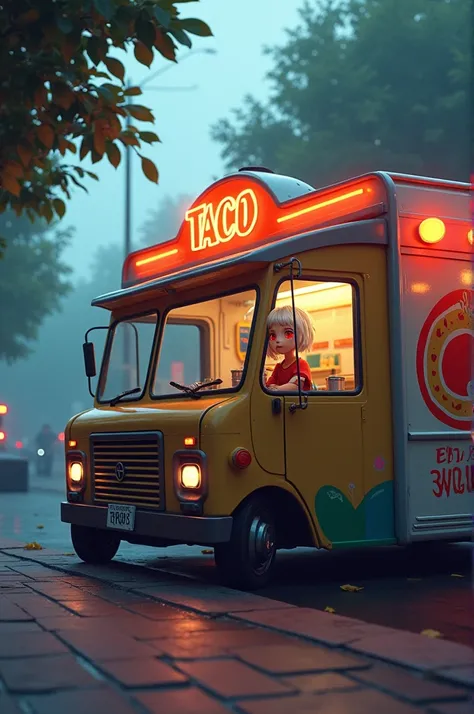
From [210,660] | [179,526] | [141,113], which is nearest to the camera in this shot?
[210,660]

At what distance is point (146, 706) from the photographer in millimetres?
4684

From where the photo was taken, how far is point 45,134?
767cm

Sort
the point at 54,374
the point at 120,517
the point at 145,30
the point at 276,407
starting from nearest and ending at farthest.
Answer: the point at 145,30
the point at 276,407
the point at 120,517
the point at 54,374

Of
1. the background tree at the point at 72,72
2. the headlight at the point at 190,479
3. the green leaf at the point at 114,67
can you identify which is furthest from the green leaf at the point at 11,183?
the headlight at the point at 190,479

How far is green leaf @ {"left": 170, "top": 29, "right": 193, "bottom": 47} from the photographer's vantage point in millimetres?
6605

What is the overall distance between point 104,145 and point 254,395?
201cm

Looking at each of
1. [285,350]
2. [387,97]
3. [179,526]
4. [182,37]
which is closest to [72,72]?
[182,37]

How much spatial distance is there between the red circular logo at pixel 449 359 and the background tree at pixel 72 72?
2660 mm

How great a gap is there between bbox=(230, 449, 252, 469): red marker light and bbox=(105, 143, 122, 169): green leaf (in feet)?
6.94

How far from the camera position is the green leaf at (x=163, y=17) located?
639 centimetres

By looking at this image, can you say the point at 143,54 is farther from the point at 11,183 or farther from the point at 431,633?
the point at 431,633

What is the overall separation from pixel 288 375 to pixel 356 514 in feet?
3.69

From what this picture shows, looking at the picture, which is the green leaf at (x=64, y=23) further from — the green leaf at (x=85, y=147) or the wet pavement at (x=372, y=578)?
the wet pavement at (x=372, y=578)

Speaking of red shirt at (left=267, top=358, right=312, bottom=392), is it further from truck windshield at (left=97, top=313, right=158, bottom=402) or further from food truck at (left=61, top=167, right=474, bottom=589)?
truck windshield at (left=97, top=313, right=158, bottom=402)
